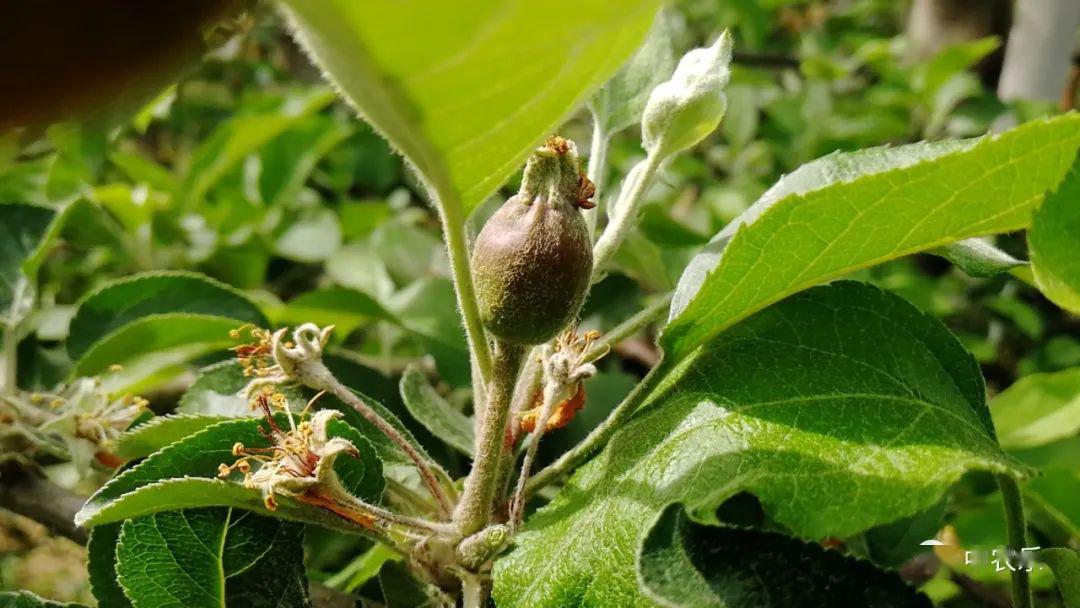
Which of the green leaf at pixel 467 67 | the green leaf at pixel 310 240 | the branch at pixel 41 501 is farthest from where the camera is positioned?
the green leaf at pixel 310 240

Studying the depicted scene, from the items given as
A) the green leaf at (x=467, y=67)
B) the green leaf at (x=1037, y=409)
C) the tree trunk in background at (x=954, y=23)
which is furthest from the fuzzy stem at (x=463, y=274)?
the tree trunk in background at (x=954, y=23)

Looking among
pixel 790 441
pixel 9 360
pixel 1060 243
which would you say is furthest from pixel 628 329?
pixel 9 360

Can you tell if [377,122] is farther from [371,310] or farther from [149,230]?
[149,230]

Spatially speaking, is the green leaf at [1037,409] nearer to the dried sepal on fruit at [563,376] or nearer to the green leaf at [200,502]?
the dried sepal on fruit at [563,376]

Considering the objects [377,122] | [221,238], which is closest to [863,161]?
[377,122]

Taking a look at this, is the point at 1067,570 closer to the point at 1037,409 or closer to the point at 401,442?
the point at 401,442
